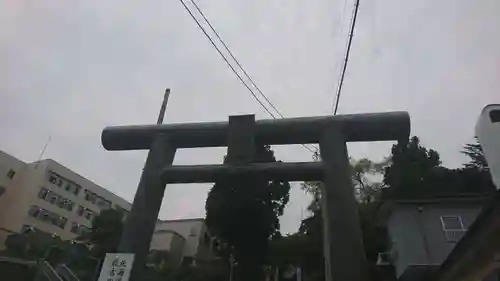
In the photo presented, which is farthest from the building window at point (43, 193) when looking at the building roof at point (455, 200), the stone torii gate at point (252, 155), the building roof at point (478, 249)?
the building roof at point (478, 249)

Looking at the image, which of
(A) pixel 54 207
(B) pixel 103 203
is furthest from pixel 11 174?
(B) pixel 103 203

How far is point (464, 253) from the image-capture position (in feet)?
16.9

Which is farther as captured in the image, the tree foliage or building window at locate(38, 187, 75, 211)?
building window at locate(38, 187, 75, 211)

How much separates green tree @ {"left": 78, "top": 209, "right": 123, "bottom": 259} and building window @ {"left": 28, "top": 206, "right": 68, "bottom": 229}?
29.0ft

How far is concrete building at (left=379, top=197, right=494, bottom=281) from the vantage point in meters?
12.1

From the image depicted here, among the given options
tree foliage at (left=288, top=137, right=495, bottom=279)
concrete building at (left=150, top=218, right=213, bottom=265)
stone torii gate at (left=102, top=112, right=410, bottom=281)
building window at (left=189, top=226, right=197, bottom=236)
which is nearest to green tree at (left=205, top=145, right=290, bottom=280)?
tree foliage at (left=288, top=137, right=495, bottom=279)

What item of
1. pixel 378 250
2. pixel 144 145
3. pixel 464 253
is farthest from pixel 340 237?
pixel 378 250

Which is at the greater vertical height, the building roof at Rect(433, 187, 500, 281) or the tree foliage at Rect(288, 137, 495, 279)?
the tree foliage at Rect(288, 137, 495, 279)

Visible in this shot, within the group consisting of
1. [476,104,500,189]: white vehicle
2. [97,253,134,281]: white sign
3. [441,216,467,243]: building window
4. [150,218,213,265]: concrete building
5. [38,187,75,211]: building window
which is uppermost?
[38,187,75,211]: building window

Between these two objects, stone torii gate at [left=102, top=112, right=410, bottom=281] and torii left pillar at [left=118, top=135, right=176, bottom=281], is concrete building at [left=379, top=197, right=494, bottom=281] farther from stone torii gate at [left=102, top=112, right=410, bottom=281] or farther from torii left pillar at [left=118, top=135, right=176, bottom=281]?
torii left pillar at [left=118, top=135, right=176, bottom=281]

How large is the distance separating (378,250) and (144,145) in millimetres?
14192

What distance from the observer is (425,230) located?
12789 millimetres

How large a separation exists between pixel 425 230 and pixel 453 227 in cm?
88

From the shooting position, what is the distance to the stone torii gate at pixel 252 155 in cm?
802
